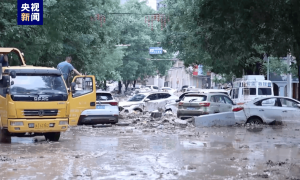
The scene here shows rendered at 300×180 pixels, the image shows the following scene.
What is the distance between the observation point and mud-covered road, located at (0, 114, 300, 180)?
10.5 metres

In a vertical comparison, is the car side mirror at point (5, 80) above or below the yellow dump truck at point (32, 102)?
above

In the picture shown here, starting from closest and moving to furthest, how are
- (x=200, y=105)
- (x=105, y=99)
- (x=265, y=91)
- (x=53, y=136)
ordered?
(x=53, y=136) < (x=105, y=99) < (x=200, y=105) < (x=265, y=91)

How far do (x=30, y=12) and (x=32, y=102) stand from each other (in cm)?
917

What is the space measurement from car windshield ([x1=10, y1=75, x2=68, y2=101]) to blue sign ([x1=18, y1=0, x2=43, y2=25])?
27.6 feet

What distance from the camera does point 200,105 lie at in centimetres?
2727

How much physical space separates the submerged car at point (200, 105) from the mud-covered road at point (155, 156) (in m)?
5.85

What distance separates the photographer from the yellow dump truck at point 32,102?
15.3 meters

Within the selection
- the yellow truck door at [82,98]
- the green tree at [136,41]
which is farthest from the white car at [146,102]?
the green tree at [136,41]

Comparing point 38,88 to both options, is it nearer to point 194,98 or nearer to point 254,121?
point 254,121

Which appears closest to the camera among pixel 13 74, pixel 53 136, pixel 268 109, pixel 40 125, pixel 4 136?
pixel 13 74

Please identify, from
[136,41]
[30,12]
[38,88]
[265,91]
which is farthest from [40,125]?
[136,41]

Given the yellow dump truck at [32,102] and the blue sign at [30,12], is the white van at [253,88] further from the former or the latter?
the yellow dump truck at [32,102]

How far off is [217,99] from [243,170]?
56.1 feet

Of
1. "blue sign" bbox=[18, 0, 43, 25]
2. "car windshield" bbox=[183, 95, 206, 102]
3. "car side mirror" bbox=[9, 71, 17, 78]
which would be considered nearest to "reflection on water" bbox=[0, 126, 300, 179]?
"car side mirror" bbox=[9, 71, 17, 78]
